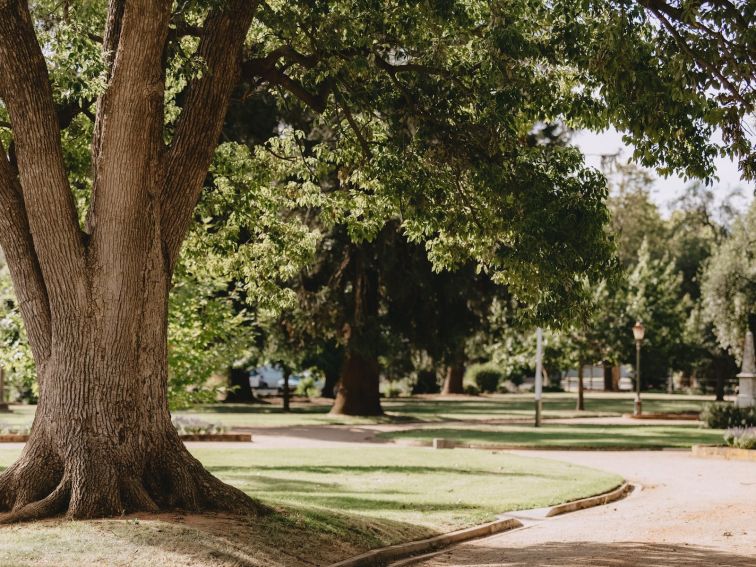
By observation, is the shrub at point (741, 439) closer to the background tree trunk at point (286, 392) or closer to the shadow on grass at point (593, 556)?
the shadow on grass at point (593, 556)

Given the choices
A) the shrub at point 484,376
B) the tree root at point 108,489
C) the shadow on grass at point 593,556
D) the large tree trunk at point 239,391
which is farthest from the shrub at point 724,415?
the shrub at point 484,376

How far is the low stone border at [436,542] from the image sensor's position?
10.2 meters

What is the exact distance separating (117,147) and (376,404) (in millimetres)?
27043

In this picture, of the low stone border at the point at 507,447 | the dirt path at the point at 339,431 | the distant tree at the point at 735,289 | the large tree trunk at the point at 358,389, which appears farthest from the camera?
the distant tree at the point at 735,289

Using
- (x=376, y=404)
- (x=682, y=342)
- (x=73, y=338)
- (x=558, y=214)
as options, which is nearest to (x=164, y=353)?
(x=73, y=338)

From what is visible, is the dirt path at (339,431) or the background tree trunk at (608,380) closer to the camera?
the dirt path at (339,431)

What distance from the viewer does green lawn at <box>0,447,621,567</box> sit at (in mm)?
8719

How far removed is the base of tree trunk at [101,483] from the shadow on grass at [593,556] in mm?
2640

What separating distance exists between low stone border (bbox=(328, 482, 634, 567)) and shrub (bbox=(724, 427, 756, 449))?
9730mm

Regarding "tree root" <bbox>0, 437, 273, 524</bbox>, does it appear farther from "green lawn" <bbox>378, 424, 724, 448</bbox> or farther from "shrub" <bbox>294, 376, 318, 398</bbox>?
"shrub" <bbox>294, 376, 318, 398</bbox>

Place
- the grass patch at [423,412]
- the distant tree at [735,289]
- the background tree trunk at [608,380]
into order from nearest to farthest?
the grass patch at [423,412]
the distant tree at [735,289]
the background tree trunk at [608,380]

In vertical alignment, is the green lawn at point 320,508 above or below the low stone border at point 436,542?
above

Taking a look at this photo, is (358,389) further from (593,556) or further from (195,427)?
(593,556)

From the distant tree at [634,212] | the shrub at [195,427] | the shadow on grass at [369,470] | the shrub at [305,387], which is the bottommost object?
the shadow on grass at [369,470]
